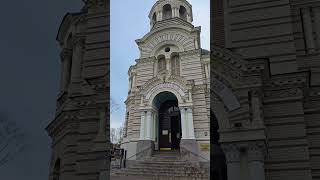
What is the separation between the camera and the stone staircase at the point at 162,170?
34.1 ft

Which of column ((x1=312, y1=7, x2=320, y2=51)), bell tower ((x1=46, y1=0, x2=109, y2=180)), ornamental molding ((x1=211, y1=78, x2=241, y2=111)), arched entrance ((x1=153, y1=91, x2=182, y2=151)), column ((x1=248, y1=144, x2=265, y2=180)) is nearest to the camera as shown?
arched entrance ((x1=153, y1=91, x2=182, y2=151))

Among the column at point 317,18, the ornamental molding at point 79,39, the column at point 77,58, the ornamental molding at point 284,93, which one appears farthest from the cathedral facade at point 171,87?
the column at point 317,18

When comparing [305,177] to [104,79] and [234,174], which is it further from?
[104,79]

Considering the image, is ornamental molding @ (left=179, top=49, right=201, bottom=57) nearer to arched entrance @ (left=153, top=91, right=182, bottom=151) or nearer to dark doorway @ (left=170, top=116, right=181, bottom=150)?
arched entrance @ (left=153, top=91, right=182, bottom=151)

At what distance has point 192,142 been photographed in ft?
36.1

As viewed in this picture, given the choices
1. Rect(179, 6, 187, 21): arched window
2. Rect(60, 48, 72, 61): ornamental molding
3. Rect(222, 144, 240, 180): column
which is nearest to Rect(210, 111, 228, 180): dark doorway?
Rect(222, 144, 240, 180): column

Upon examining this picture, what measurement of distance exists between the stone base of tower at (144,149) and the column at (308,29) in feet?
26.9

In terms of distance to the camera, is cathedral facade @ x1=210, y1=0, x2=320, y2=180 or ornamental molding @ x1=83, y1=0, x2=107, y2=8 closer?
cathedral facade @ x1=210, y1=0, x2=320, y2=180

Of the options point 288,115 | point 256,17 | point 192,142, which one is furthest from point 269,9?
point 192,142

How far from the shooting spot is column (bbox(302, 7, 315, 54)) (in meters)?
16.7

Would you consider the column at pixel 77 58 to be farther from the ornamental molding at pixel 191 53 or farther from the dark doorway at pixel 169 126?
the ornamental molding at pixel 191 53

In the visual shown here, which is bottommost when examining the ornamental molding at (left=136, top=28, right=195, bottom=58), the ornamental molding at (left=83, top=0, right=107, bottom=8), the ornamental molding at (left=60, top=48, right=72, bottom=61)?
the ornamental molding at (left=136, top=28, right=195, bottom=58)

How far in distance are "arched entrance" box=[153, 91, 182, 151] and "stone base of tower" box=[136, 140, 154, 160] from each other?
29cm

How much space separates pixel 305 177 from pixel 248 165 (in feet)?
6.40
